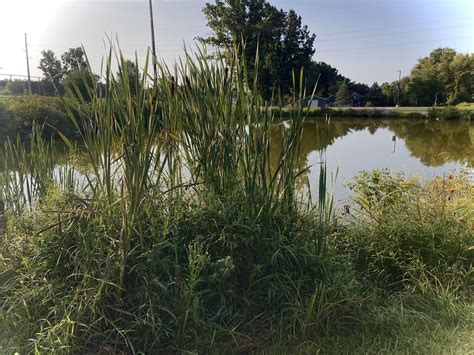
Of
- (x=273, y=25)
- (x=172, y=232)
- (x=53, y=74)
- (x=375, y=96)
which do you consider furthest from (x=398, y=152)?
(x=375, y=96)

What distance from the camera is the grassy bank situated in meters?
1.57

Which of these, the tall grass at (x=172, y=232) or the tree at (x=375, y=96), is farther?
the tree at (x=375, y=96)

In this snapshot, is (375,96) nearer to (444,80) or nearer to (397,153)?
(444,80)

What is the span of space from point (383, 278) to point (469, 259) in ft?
1.94

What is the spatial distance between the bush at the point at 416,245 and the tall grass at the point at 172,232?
1.51 feet

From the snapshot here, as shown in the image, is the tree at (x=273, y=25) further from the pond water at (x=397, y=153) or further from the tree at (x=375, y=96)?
the tree at (x=375, y=96)

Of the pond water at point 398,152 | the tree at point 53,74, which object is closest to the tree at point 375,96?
the pond water at point 398,152

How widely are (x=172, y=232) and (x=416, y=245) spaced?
5.38ft

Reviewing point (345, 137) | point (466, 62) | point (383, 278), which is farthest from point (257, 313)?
point (466, 62)

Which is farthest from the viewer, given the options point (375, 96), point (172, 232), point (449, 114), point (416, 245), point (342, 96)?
point (375, 96)

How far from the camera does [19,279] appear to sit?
1.70 m

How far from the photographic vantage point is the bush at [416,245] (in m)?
2.24

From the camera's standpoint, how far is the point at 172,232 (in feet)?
5.70

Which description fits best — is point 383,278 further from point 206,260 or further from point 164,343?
point 164,343
